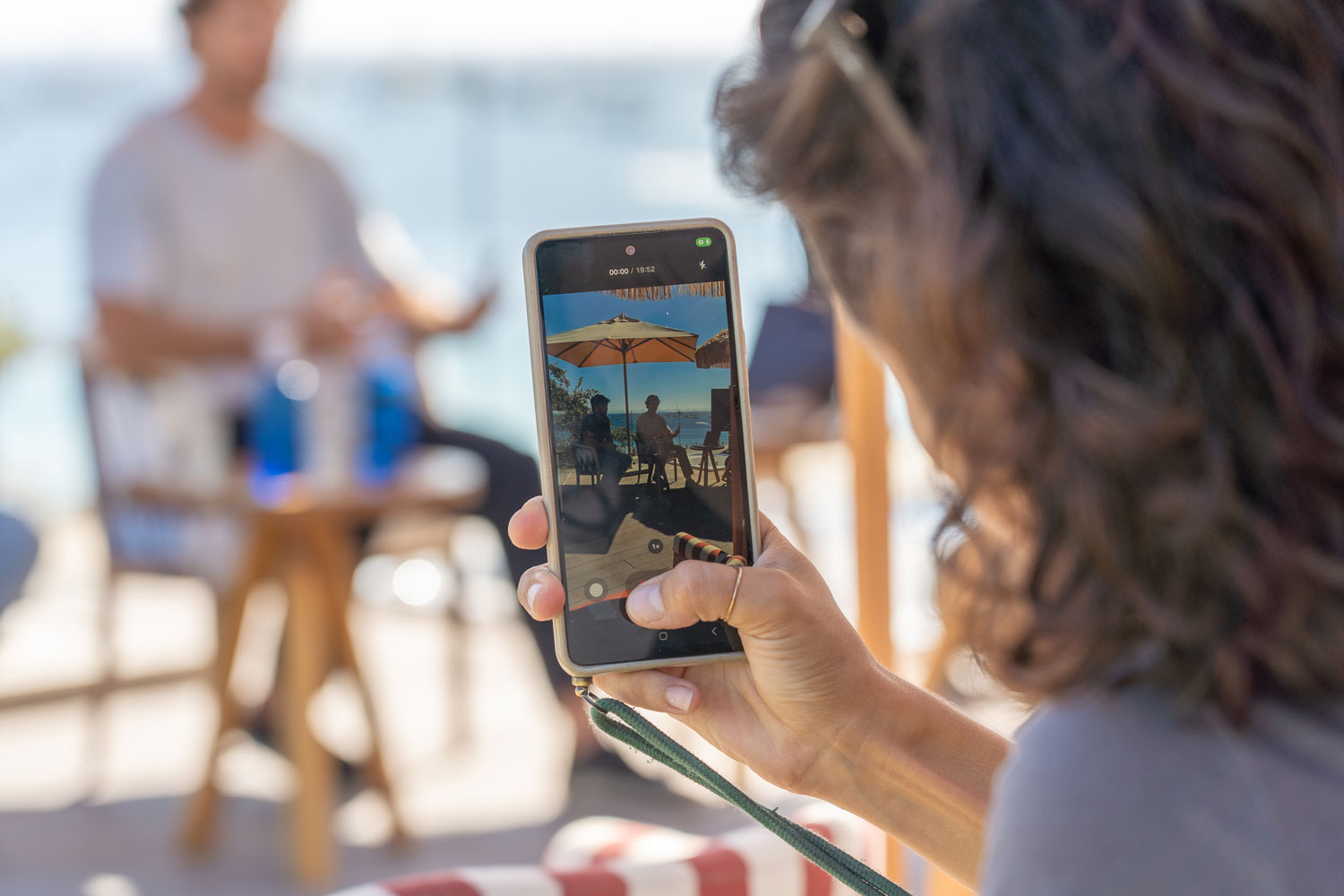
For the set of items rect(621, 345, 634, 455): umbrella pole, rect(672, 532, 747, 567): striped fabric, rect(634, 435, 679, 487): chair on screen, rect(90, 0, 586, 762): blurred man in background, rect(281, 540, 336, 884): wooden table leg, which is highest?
rect(90, 0, 586, 762): blurred man in background

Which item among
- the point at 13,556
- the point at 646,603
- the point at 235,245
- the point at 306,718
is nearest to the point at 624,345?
the point at 646,603

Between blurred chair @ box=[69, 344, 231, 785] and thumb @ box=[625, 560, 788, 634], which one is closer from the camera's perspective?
thumb @ box=[625, 560, 788, 634]

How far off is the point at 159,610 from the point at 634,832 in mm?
2606

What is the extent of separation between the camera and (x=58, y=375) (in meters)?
4.32

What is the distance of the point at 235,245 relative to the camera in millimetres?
2160

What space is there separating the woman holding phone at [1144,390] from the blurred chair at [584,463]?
0.33 meters

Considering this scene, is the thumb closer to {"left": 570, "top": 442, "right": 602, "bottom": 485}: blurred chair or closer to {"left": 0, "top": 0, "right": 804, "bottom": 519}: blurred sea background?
{"left": 570, "top": 442, "right": 602, "bottom": 485}: blurred chair

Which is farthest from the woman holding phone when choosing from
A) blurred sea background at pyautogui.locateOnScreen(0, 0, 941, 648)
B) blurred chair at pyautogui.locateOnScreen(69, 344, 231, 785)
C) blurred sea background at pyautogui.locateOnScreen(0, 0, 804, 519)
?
blurred sea background at pyautogui.locateOnScreen(0, 0, 804, 519)

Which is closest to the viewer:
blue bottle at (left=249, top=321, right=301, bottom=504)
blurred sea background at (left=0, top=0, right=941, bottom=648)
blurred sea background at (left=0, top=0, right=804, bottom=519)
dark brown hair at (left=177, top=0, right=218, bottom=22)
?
blue bottle at (left=249, top=321, right=301, bottom=504)

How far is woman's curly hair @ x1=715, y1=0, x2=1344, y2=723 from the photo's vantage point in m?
0.35

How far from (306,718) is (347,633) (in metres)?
0.16

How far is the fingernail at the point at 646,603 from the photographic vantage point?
666mm

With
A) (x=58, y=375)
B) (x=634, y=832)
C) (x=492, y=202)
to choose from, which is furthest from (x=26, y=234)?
(x=634, y=832)

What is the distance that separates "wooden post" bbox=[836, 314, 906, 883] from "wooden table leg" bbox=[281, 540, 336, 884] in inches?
41.4
